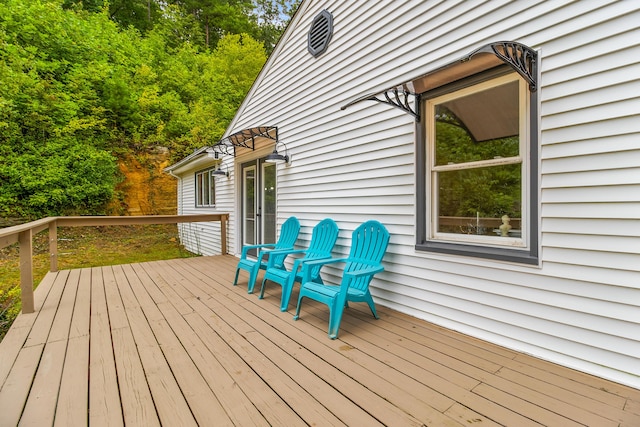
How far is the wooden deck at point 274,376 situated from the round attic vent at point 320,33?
3.41 meters

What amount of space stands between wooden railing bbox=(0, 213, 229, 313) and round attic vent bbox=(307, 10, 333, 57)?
386 centimetres

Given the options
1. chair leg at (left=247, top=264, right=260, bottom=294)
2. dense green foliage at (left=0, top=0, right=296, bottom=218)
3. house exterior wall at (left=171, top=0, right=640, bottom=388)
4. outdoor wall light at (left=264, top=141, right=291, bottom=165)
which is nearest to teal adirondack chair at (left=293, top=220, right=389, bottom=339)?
house exterior wall at (left=171, top=0, right=640, bottom=388)

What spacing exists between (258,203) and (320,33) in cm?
311

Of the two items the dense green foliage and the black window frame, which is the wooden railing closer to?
the black window frame

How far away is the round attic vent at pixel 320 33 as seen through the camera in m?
4.13

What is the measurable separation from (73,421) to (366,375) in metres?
1.58

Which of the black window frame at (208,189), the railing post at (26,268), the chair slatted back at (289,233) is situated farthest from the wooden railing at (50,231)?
the chair slatted back at (289,233)

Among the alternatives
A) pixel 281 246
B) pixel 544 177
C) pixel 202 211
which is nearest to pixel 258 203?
pixel 281 246

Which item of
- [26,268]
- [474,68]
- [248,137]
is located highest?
[248,137]

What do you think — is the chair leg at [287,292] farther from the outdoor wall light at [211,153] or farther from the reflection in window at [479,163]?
the outdoor wall light at [211,153]

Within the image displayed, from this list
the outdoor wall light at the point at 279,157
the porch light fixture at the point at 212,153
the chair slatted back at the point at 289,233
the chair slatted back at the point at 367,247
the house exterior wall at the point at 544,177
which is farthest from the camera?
the porch light fixture at the point at 212,153

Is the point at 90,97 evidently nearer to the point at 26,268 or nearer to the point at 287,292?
the point at 26,268

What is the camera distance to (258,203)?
19.8 feet

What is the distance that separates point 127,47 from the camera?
41.5 ft
